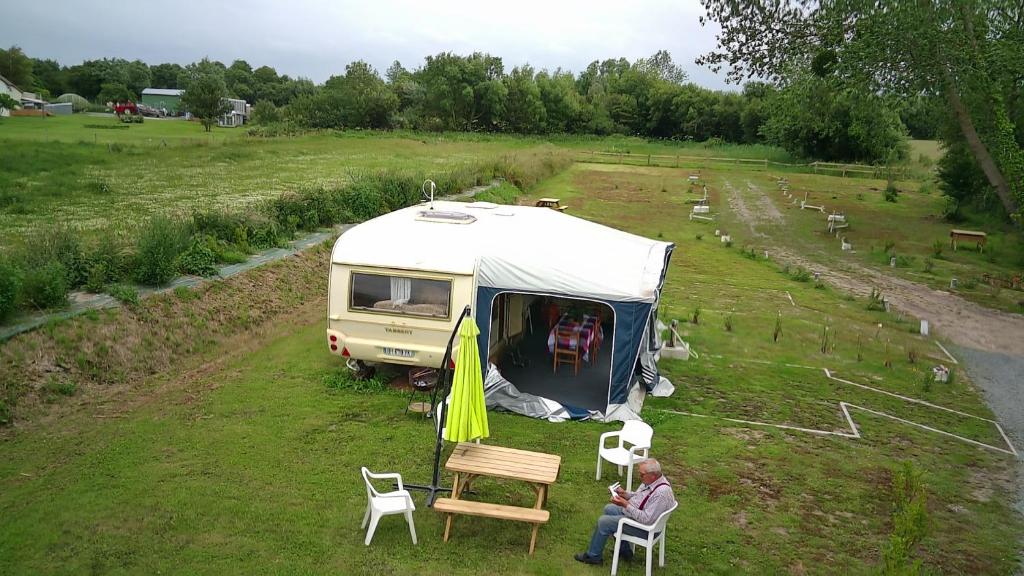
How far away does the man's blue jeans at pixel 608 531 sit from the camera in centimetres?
692

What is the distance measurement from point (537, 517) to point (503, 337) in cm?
573

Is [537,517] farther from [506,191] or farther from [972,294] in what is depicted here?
[506,191]

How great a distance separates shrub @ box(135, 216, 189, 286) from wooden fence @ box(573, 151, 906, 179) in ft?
142

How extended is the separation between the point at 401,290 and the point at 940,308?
1596 cm

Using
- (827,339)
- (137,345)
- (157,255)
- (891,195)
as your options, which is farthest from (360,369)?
(891,195)

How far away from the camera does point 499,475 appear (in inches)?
293

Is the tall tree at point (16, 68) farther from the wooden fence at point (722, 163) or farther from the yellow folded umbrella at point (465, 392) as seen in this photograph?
the yellow folded umbrella at point (465, 392)

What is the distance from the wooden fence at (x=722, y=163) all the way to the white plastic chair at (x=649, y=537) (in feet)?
161

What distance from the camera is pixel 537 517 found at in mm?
7078

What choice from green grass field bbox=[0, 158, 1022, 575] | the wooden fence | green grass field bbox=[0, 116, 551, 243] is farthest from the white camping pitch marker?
the wooden fence

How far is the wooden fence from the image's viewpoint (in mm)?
51969

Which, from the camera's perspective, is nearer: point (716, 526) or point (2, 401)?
point (716, 526)

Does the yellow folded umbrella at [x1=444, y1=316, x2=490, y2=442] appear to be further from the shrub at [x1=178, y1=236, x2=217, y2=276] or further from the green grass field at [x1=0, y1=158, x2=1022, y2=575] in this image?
the shrub at [x1=178, y1=236, x2=217, y2=276]

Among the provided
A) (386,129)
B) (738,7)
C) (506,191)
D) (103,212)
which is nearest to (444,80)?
(386,129)
